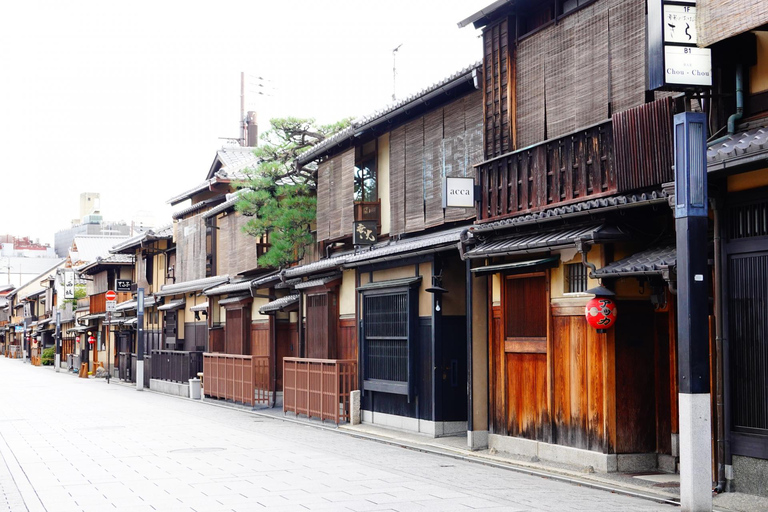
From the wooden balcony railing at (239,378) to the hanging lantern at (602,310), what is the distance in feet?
59.7

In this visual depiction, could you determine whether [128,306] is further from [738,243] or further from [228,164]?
[738,243]

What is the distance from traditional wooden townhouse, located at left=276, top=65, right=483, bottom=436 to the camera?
66.9 ft

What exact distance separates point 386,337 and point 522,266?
7.26 meters

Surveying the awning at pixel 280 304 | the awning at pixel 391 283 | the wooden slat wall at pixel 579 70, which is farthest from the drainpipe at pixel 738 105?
the awning at pixel 280 304

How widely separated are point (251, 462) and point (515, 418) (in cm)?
501

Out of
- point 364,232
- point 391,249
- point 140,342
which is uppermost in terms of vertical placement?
point 364,232

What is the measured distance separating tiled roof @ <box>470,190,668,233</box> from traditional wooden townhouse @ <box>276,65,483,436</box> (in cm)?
195

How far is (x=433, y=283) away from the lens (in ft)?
67.3

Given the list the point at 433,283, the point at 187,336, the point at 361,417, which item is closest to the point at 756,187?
the point at 433,283

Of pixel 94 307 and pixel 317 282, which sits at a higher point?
pixel 317 282

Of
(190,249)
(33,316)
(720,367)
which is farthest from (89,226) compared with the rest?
(720,367)

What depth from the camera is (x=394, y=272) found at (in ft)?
75.3

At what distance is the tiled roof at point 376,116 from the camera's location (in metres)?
19.4

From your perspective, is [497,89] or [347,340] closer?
[497,89]
